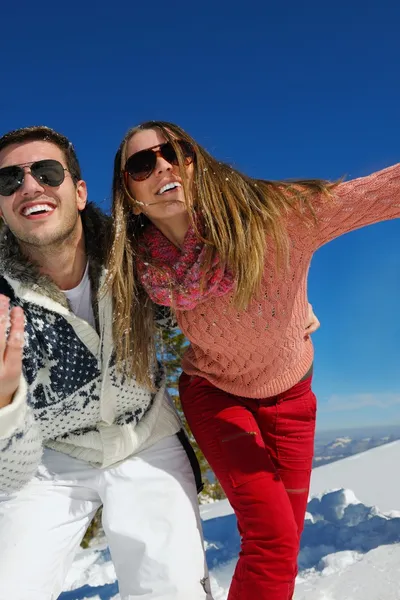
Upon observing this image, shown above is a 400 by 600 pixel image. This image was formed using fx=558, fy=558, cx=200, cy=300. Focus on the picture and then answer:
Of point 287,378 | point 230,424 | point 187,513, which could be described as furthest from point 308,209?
point 187,513

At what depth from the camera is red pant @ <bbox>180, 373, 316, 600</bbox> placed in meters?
3.13

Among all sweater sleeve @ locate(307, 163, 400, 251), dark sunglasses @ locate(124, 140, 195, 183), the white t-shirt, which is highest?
dark sunglasses @ locate(124, 140, 195, 183)

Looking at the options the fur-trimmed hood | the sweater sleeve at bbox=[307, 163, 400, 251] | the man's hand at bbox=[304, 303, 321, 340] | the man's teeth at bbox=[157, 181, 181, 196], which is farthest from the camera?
the man's hand at bbox=[304, 303, 321, 340]

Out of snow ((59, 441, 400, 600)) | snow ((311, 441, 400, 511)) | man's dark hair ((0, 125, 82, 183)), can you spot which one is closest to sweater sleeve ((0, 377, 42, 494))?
man's dark hair ((0, 125, 82, 183))

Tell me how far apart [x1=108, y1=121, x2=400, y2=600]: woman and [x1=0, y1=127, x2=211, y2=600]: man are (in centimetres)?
27

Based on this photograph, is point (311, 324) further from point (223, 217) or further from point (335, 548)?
point (335, 548)

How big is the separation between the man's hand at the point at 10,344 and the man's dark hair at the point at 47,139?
4.63 feet

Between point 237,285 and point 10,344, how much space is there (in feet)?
4.12

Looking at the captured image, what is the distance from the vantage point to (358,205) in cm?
295

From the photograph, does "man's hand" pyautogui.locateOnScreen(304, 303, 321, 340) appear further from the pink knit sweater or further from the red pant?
the red pant

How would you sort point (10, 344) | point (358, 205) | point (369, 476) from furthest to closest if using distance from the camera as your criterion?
point (369, 476), point (358, 205), point (10, 344)

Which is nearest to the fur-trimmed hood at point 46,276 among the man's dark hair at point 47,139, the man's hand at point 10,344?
A: the man's dark hair at point 47,139

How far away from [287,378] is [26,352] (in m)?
1.64

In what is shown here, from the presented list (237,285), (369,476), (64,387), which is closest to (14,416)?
(64,387)
